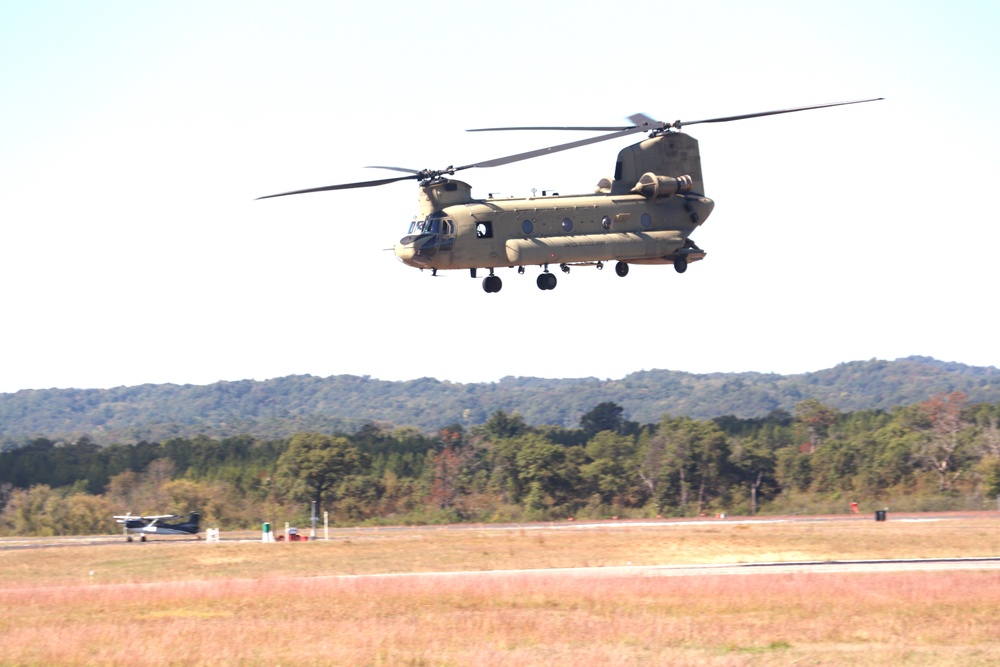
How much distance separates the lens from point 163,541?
7675 centimetres

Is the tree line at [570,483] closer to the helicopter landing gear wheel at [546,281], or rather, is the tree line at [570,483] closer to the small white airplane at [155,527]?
the small white airplane at [155,527]

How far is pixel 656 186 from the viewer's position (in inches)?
1734

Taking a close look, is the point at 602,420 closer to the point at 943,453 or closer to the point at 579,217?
the point at 943,453

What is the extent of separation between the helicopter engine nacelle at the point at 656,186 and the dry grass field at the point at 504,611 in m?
14.8

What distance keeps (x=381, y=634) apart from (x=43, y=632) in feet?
33.1

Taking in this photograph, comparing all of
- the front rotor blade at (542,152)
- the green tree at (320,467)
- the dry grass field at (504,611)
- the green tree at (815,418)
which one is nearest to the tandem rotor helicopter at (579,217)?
the front rotor blade at (542,152)

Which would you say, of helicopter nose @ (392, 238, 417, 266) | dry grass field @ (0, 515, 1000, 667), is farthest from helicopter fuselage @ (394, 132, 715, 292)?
dry grass field @ (0, 515, 1000, 667)

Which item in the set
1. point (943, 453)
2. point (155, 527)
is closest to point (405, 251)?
point (155, 527)

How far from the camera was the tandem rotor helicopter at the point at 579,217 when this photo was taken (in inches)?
1592

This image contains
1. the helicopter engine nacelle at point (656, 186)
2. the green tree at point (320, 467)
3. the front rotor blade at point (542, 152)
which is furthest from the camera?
the green tree at point (320, 467)

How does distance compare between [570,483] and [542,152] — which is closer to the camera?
[542,152]

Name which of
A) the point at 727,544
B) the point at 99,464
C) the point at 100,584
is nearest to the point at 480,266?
the point at 100,584

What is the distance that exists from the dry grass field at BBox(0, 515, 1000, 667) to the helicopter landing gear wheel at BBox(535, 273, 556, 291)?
11070mm

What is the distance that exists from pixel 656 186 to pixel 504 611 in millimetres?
16918
